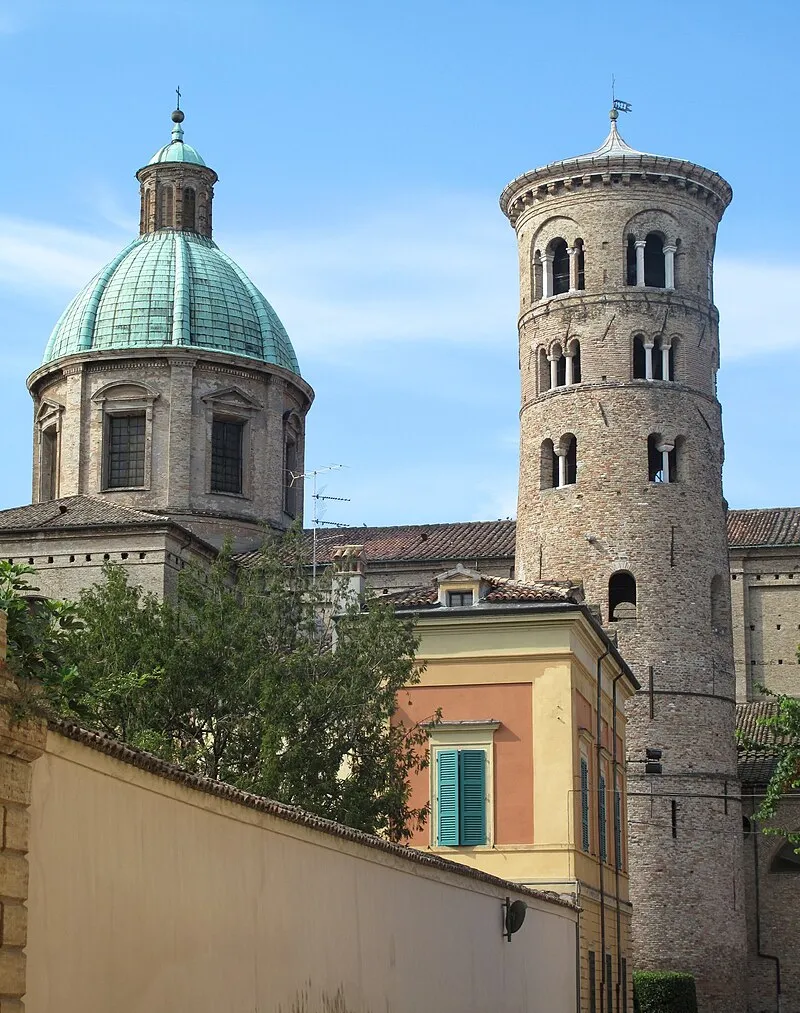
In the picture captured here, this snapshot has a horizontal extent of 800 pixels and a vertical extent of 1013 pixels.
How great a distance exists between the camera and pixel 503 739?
93.2ft

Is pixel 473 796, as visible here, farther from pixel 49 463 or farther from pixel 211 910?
pixel 49 463

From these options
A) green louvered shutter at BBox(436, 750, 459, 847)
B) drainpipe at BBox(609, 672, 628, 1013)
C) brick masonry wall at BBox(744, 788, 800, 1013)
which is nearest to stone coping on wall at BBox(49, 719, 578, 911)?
green louvered shutter at BBox(436, 750, 459, 847)

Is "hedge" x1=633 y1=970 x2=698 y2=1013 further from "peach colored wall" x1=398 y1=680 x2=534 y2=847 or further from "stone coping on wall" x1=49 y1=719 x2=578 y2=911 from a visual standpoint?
"stone coping on wall" x1=49 y1=719 x2=578 y2=911

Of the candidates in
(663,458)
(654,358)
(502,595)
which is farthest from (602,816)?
(654,358)

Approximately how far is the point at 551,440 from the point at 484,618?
19.9 meters

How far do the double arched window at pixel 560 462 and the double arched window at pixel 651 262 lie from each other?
4.51 m

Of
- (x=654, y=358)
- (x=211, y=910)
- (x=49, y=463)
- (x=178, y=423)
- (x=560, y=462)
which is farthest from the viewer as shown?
(x=49, y=463)

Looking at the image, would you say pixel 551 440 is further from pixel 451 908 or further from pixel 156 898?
pixel 156 898

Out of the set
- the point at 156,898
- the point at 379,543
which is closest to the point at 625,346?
the point at 379,543

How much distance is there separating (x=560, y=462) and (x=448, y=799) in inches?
815

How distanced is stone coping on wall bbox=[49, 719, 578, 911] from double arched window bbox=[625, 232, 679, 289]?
98.3 feet

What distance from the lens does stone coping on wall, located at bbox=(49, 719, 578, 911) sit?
1061 centimetres

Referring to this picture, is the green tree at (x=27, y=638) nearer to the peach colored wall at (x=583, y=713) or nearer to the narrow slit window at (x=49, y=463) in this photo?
the peach colored wall at (x=583, y=713)

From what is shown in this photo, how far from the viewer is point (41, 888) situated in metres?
9.76
